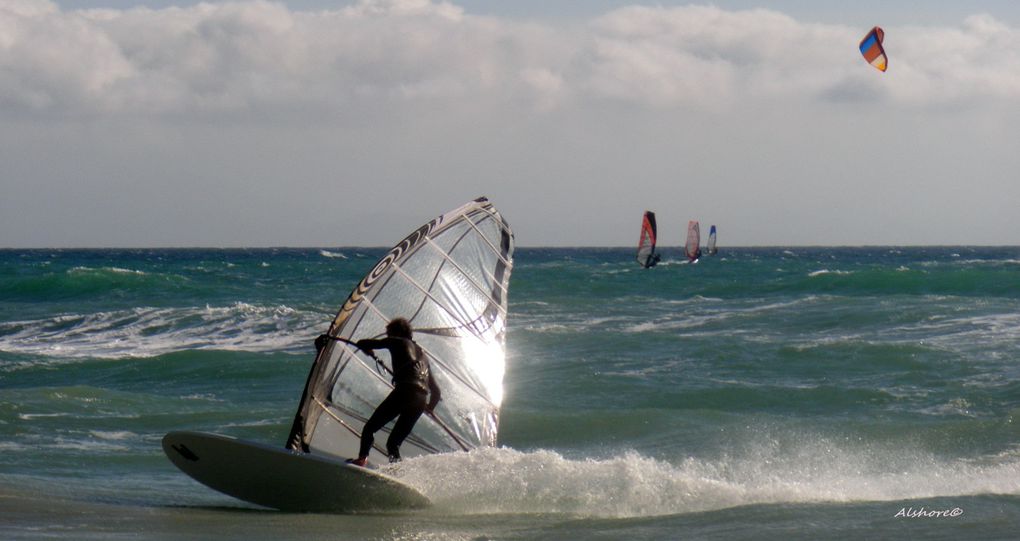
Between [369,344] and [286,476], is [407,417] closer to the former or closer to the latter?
[369,344]

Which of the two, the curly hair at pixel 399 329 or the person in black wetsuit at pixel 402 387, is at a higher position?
the curly hair at pixel 399 329

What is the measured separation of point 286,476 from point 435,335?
166 centimetres

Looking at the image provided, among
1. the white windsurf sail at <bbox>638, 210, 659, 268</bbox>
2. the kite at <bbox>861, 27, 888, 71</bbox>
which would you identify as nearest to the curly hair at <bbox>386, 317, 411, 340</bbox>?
the kite at <bbox>861, 27, 888, 71</bbox>

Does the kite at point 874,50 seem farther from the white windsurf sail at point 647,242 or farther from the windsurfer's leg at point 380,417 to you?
the white windsurf sail at point 647,242

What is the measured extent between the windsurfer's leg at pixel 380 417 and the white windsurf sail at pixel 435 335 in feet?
1.76

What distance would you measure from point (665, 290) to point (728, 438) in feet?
69.2

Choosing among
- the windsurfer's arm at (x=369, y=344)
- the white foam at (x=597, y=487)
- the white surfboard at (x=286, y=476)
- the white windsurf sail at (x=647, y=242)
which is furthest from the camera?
the white windsurf sail at (x=647, y=242)

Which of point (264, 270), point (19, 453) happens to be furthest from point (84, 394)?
point (264, 270)

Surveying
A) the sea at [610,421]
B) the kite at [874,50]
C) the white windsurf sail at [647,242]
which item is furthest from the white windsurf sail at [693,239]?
the kite at [874,50]

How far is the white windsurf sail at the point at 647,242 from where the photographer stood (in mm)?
32856

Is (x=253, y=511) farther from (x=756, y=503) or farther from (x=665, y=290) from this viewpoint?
(x=665, y=290)

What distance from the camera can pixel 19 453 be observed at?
372 inches

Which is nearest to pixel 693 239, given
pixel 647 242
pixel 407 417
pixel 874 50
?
pixel 647 242

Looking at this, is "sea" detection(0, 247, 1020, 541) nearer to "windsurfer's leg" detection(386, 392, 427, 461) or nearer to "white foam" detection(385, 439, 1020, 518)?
"white foam" detection(385, 439, 1020, 518)
